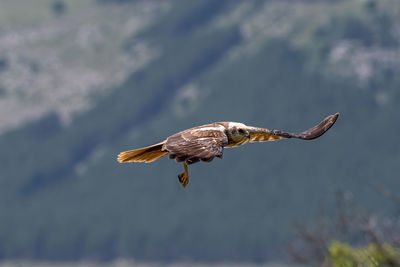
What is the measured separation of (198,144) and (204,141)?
0.11 meters

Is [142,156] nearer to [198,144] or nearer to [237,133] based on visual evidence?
A: [237,133]

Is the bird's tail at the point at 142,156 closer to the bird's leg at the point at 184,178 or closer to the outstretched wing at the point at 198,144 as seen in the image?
the outstretched wing at the point at 198,144

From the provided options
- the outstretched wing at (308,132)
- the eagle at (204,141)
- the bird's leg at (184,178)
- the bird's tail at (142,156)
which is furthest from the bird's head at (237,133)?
the bird's tail at (142,156)

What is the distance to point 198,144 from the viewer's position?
917 centimetres

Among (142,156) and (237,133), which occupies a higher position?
(142,156)

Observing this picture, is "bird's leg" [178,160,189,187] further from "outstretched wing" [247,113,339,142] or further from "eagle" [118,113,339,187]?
"outstretched wing" [247,113,339,142]

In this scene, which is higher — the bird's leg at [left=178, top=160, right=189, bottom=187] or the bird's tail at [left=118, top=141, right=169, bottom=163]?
the bird's tail at [left=118, top=141, right=169, bottom=163]

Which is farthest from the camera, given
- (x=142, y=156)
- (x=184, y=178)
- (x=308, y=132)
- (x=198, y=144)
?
(x=142, y=156)

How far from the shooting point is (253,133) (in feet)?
34.8

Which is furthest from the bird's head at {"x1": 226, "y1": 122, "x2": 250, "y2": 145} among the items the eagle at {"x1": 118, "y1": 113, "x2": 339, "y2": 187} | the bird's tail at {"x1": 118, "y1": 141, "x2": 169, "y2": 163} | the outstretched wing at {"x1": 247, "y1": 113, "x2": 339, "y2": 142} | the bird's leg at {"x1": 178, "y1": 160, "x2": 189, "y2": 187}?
the bird's tail at {"x1": 118, "y1": 141, "x2": 169, "y2": 163}

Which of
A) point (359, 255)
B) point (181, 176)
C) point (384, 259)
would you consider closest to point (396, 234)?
point (384, 259)

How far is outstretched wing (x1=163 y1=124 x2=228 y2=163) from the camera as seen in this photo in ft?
28.8

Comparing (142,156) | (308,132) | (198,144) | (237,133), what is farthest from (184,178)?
(308,132)

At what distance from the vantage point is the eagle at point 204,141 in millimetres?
8836
